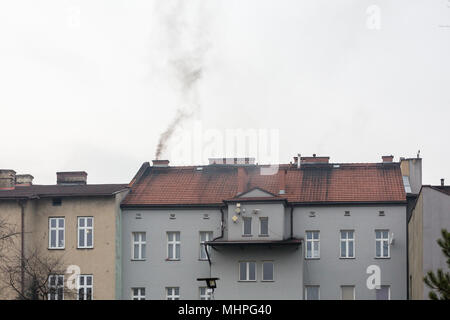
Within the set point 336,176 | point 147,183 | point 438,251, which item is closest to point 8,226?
point 147,183

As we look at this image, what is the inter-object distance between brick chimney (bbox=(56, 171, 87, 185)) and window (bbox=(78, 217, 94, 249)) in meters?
5.56

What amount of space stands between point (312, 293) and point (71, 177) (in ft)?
56.2

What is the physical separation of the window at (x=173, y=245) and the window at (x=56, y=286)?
20.2 ft

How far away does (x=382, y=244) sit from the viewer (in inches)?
1895

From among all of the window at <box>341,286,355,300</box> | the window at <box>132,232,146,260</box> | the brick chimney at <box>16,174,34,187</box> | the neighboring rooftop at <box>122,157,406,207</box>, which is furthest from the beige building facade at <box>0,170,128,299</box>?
the window at <box>341,286,355,300</box>

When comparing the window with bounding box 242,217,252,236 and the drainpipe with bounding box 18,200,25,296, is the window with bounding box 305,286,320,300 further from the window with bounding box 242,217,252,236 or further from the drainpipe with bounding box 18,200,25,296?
the drainpipe with bounding box 18,200,25,296

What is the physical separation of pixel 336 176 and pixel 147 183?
37.0ft

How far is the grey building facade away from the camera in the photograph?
4753 centimetres

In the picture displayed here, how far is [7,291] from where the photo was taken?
4719 cm

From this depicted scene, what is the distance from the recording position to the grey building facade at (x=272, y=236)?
Answer: 47.5 metres

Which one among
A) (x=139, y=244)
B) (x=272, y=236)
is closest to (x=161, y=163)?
(x=139, y=244)
